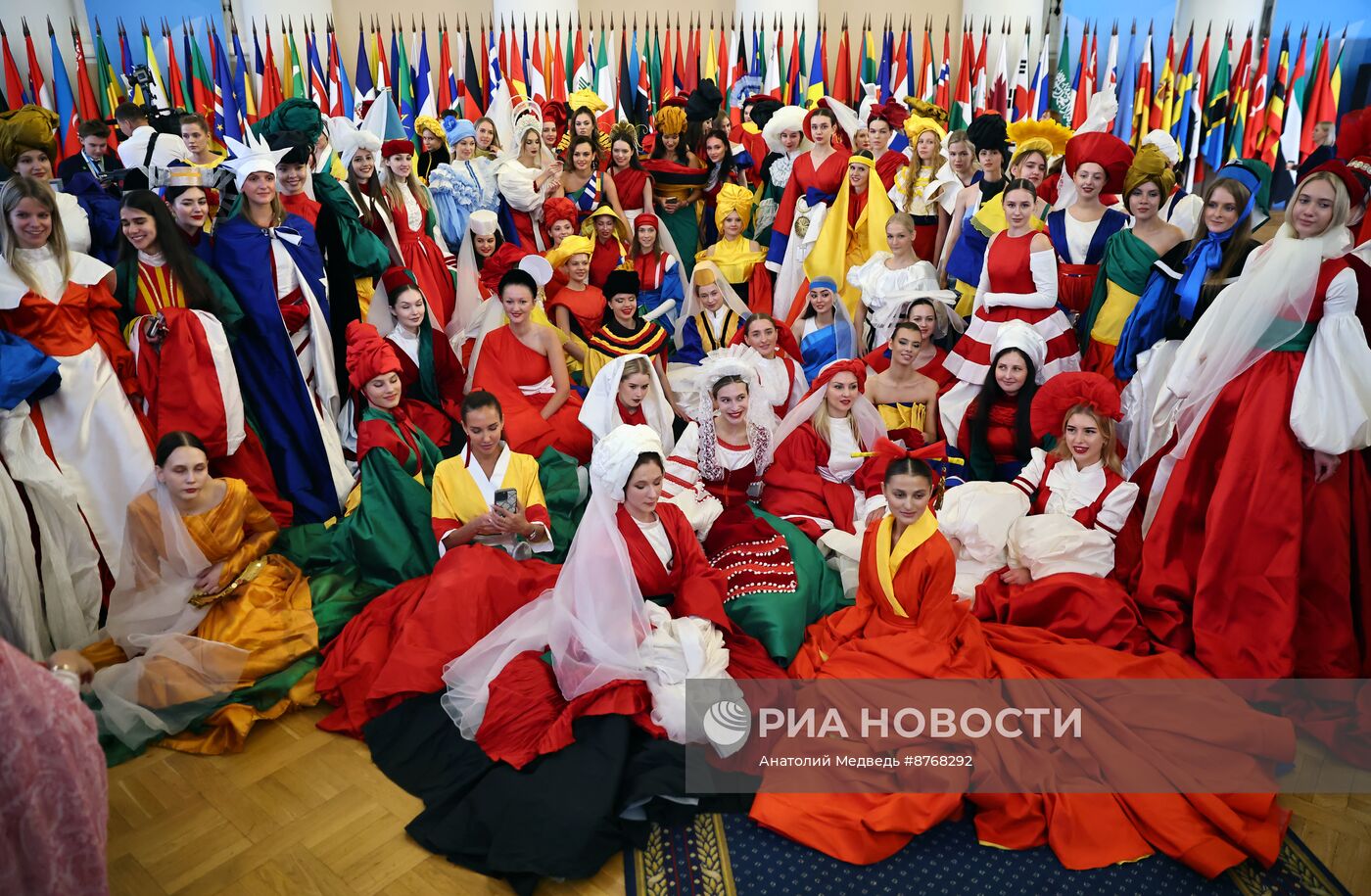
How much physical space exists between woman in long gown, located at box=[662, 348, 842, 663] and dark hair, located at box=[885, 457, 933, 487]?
611mm

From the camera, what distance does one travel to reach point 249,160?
12.9ft

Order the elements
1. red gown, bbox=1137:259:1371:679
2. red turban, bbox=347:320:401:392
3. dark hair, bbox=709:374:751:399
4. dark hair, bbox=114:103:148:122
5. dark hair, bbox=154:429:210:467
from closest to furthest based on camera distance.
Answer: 1. red gown, bbox=1137:259:1371:679
2. dark hair, bbox=154:429:210:467
3. red turban, bbox=347:320:401:392
4. dark hair, bbox=709:374:751:399
5. dark hair, bbox=114:103:148:122

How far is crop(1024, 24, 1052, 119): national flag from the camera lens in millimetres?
9293

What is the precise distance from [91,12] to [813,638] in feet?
31.0

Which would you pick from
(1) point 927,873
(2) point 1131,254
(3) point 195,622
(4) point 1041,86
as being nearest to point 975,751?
(1) point 927,873

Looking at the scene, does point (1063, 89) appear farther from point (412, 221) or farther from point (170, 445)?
point (170, 445)

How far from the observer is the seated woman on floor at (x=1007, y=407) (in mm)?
4141

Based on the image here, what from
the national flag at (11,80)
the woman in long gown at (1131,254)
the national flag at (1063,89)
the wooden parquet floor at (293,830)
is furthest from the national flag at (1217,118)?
the national flag at (11,80)

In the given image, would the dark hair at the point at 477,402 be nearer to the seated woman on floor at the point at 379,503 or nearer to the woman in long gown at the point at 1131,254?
the seated woman on floor at the point at 379,503

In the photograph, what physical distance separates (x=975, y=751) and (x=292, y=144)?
12.4 feet

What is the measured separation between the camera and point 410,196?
5094mm

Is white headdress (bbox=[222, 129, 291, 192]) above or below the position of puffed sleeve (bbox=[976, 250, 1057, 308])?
above

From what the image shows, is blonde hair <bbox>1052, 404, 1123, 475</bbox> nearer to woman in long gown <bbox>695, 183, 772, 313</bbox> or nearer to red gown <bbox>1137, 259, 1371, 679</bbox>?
red gown <bbox>1137, 259, 1371, 679</bbox>

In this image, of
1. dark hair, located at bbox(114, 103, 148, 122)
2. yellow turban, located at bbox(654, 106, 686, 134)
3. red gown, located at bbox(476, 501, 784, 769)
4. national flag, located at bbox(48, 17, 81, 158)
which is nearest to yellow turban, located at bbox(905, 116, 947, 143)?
yellow turban, located at bbox(654, 106, 686, 134)
